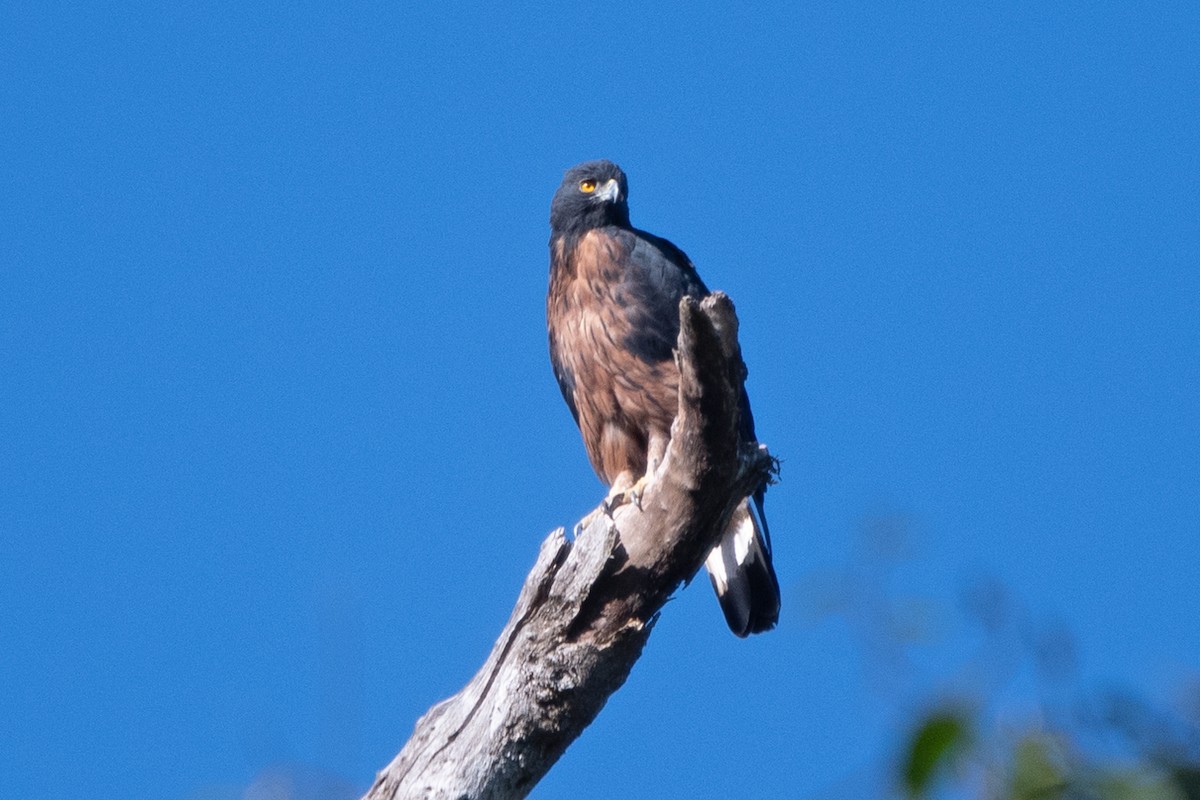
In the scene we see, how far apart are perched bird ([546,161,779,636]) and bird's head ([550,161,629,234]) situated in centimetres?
14

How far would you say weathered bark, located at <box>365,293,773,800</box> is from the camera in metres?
3.65

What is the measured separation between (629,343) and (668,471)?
5.90ft

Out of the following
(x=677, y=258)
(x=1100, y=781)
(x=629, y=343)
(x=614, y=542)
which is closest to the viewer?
(x=1100, y=781)

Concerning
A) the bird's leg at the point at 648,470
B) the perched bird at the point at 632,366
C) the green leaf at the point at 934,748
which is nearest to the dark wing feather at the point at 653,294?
the perched bird at the point at 632,366

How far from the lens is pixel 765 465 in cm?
411

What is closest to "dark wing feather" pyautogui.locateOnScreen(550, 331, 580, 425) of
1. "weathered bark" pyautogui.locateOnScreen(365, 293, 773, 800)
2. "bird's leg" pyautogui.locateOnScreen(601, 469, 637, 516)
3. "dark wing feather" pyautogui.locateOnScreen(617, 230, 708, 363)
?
"dark wing feather" pyautogui.locateOnScreen(617, 230, 708, 363)

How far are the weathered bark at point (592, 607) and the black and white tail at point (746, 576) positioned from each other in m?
1.47

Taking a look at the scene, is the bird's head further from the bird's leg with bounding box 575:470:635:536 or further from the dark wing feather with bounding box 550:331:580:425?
the bird's leg with bounding box 575:470:635:536

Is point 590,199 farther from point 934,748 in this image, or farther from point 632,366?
point 934,748

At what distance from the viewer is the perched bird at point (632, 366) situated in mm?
5641

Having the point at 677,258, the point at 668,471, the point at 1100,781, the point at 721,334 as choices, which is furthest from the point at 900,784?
the point at 677,258

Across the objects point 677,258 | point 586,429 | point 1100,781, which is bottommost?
point 1100,781

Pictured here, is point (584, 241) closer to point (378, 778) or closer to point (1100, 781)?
point (378, 778)

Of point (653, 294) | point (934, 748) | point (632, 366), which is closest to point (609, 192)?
point (653, 294)
